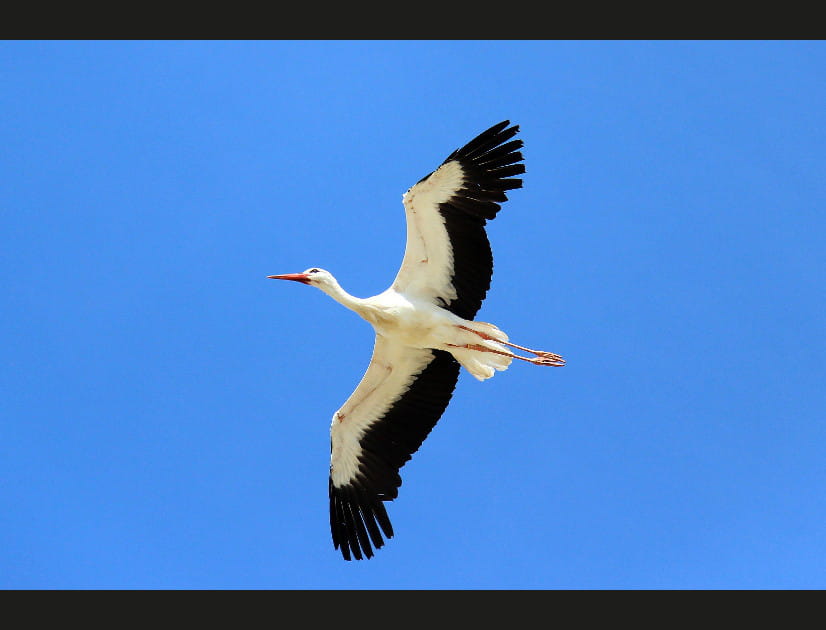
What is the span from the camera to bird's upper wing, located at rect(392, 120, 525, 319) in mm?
11516

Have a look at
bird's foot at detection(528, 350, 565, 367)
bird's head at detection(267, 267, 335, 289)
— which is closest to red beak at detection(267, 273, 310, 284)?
bird's head at detection(267, 267, 335, 289)

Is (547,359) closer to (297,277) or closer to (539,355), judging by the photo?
(539,355)

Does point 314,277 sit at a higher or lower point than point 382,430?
higher

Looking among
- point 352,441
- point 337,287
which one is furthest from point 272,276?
point 352,441

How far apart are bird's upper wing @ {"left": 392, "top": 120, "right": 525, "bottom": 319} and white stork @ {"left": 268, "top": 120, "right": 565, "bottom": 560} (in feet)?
0.04

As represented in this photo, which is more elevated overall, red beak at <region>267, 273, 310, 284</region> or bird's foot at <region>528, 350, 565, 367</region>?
red beak at <region>267, 273, 310, 284</region>

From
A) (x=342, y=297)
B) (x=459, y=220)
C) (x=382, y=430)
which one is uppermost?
(x=459, y=220)

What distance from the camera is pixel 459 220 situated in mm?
11703

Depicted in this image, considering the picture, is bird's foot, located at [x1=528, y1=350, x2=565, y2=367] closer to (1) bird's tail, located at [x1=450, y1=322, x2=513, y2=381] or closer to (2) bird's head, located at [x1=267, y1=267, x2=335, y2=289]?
(1) bird's tail, located at [x1=450, y1=322, x2=513, y2=381]

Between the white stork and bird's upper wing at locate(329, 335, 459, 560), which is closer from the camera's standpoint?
the white stork

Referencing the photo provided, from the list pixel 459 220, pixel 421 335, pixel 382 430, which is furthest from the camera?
pixel 382 430

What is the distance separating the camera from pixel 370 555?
1253 centimetres

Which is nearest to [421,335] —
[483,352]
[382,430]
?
[483,352]

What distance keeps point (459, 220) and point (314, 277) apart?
6.15 feet
